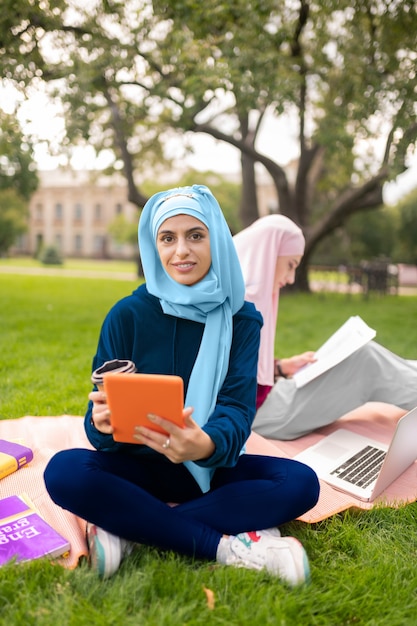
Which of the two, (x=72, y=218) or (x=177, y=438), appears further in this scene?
(x=72, y=218)

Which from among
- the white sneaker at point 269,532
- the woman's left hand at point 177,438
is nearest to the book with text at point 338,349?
the white sneaker at point 269,532

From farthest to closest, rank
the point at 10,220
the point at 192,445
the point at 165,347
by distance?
the point at 10,220 < the point at 165,347 < the point at 192,445

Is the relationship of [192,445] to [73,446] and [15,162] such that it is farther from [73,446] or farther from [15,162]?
[15,162]

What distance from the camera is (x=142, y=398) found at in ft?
5.31

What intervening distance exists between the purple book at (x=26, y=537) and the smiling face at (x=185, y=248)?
1.09 metres

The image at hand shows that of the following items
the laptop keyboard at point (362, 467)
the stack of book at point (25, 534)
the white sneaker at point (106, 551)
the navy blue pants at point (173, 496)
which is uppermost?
the navy blue pants at point (173, 496)

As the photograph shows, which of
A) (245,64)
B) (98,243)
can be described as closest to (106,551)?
(245,64)

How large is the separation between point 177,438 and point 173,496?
0.60 meters

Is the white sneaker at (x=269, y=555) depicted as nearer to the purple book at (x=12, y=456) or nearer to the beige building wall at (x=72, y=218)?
the purple book at (x=12, y=456)

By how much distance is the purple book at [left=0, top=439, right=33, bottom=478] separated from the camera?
2.60 metres

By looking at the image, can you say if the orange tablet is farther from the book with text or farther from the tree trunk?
the tree trunk

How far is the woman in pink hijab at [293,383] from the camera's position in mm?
3170

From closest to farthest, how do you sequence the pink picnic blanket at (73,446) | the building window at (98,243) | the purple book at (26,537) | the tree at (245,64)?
the purple book at (26,537)
the pink picnic blanket at (73,446)
the tree at (245,64)
the building window at (98,243)

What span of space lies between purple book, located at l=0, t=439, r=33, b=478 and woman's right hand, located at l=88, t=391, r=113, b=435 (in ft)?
3.40
